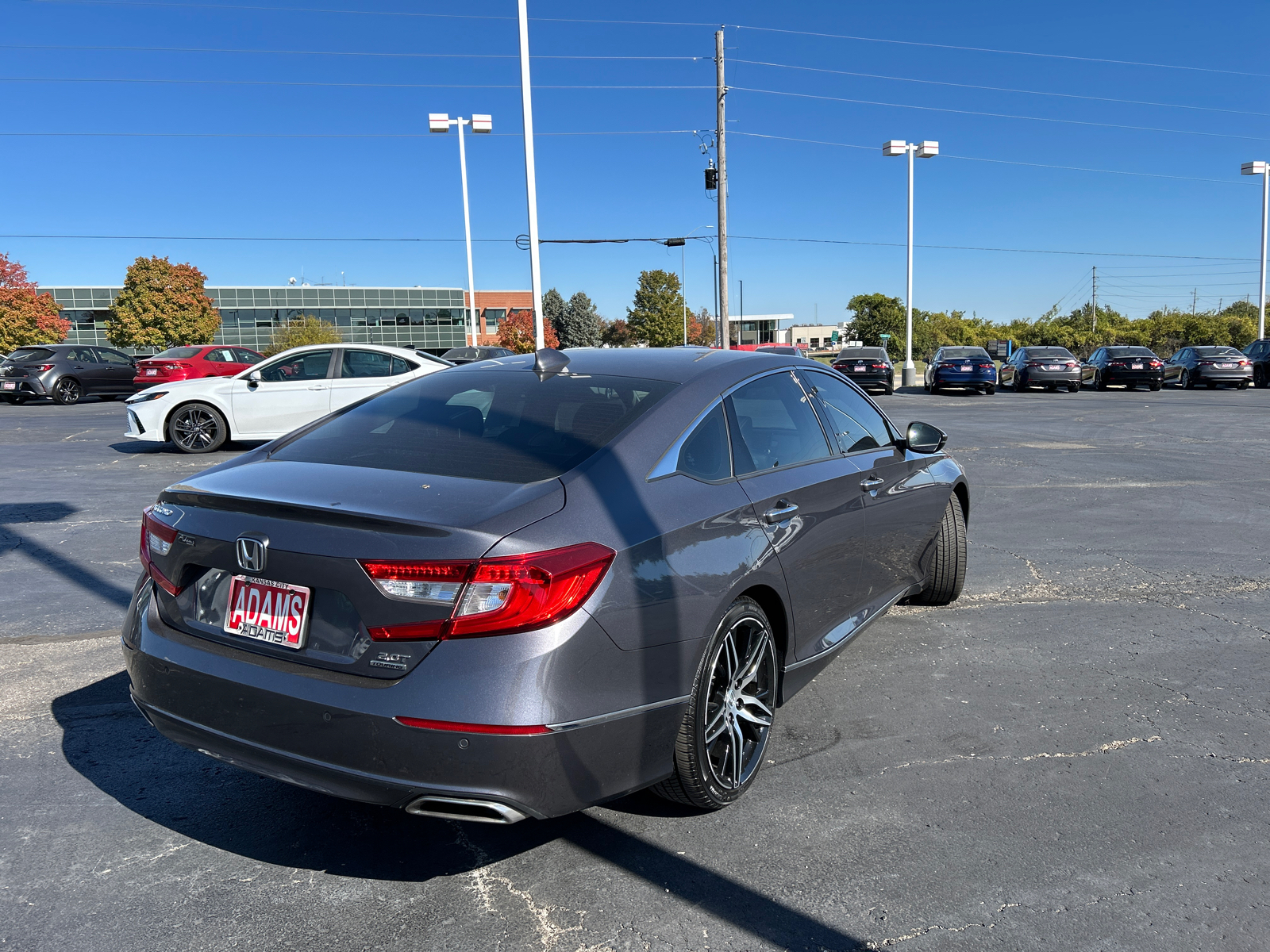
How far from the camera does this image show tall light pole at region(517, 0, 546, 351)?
19719 millimetres

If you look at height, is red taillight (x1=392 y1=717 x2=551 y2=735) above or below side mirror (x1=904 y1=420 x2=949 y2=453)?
below

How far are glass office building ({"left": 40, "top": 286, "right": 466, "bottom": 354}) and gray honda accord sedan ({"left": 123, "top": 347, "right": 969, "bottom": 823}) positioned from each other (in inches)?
3085

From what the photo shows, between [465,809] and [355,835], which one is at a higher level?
[465,809]

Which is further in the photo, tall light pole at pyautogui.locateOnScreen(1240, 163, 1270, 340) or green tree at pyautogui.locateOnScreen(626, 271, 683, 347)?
green tree at pyautogui.locateOnScreen(626, 271, 683, 347)

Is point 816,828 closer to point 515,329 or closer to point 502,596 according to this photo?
point 502,596

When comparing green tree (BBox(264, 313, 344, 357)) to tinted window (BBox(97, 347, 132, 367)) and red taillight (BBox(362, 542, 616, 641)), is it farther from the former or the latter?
red taillight (BBox(362, 542, 616, 641))

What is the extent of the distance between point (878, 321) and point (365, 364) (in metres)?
84.3

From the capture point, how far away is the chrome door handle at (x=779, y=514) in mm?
3447

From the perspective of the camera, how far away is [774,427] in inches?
154

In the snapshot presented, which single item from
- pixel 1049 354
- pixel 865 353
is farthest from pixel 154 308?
pixel 1049 354

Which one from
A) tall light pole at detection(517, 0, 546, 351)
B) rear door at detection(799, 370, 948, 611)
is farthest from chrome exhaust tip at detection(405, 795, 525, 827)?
tall light pole at detection(517, 0, 546, 351)

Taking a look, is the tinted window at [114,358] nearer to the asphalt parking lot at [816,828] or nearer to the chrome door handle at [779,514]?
the asphalt parking lot at [816,828]

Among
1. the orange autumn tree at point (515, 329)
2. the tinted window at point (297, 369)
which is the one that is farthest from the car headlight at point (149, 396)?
the orange autumn tree at point (515, 329)

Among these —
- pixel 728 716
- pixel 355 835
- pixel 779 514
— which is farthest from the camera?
pixel 779 514
